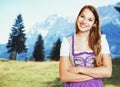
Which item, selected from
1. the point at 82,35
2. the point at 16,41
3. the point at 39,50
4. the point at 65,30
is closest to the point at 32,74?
the point at 39,50

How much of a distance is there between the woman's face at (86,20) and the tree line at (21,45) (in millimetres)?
4817

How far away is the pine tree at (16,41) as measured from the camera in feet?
25.5

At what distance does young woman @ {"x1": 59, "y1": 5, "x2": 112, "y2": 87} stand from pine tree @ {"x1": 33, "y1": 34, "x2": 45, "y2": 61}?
4813 mm

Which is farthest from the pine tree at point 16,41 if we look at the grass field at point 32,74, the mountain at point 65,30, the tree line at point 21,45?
the grass field at point 32,74

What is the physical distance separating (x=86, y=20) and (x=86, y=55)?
290mm

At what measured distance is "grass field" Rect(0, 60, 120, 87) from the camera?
7.52 meters

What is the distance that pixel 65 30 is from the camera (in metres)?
7.45

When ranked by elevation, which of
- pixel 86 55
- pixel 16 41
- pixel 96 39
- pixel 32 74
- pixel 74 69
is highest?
pixel 16 41

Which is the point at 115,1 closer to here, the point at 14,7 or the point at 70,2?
the point at 70,2

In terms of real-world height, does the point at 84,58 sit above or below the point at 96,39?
below

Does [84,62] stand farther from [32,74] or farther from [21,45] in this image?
[21,45]

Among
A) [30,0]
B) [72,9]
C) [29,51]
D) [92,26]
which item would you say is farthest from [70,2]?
[92,26]

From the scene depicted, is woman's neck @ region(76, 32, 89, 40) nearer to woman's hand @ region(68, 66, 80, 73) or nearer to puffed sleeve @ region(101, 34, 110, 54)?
puffed sleeve @ region(101, 34, 110, 54)

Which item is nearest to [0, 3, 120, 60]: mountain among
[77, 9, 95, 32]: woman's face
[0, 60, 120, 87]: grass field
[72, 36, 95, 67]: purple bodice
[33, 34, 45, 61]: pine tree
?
[33, 34, 45, 61]: pine tree
